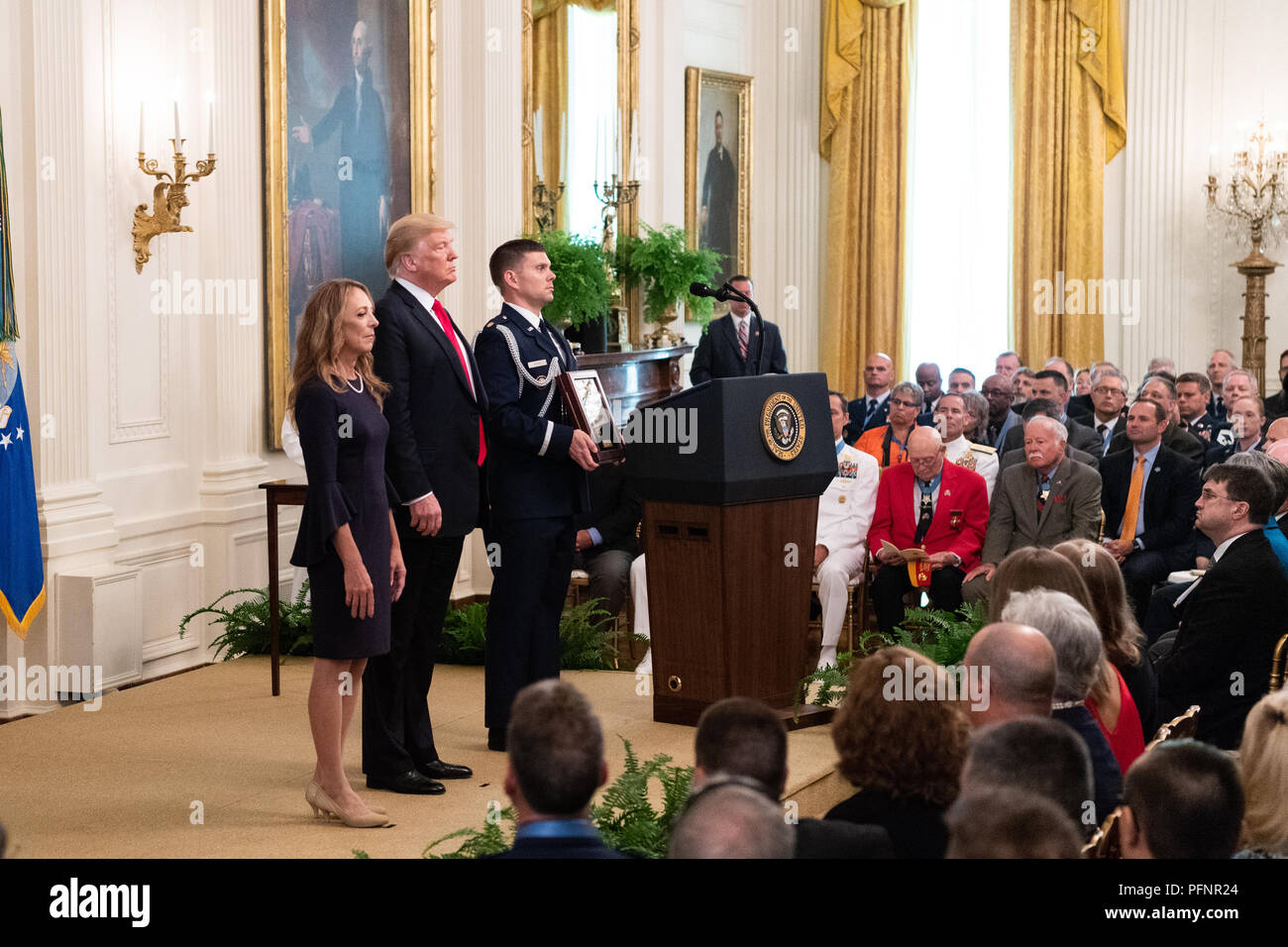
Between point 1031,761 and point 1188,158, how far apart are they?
10.8 m

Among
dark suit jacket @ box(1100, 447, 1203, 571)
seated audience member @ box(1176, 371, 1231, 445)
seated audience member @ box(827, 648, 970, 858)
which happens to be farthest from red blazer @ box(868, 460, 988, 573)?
seated audience member @ box(827, 648, 970, 858)

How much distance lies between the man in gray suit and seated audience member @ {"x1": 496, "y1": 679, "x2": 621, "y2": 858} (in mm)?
4859

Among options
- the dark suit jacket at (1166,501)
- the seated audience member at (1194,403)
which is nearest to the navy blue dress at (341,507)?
the dark suit jacket at (1166,501)

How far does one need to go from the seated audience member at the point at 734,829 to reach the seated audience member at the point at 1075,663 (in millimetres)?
1552

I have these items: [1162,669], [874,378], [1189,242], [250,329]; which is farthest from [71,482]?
[1189,242]

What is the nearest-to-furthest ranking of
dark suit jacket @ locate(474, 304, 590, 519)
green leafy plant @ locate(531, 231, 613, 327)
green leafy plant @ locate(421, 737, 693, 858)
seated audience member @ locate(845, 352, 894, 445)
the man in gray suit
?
green leafy plant @ locate(421, 737, 693, 858) → dark suit jacket @ locate(474, 304, 590, 519) → the man in gray suit → green leafy plant @ locate(531, 231, 613, 327) → seated audience member @ locate(845, 352, 894, 445)

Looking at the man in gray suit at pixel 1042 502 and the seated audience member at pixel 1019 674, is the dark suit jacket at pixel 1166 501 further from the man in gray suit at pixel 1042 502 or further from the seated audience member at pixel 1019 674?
the seated audience member at pixel 1019 674

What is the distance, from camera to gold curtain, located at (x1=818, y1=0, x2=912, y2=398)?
42.4 feet

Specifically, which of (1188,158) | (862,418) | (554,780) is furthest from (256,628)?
(1188,158)

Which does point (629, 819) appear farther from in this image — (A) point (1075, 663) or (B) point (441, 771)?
(A) point (1075, 663)

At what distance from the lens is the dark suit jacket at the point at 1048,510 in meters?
6.88

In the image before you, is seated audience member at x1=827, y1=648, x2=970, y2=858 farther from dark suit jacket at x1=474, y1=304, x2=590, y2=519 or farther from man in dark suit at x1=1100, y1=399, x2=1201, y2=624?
man in dark suit at x1=1100, y1=399, x2=1201, y2=624

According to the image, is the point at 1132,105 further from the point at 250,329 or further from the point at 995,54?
the point at 250,329

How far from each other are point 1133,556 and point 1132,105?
6.32 meters
